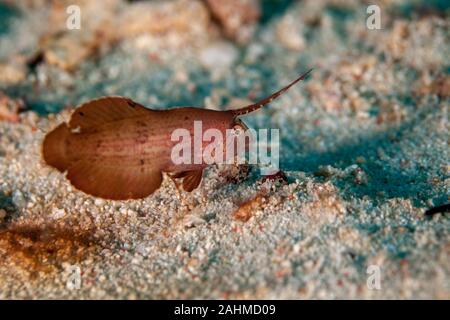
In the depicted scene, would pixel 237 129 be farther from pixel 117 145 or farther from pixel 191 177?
pixel 117 145

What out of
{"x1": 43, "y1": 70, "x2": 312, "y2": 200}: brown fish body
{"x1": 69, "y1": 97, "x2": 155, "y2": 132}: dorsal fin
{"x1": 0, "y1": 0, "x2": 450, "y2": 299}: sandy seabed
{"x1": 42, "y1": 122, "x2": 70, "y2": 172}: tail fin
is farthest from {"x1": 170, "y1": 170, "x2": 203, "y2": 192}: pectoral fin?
{"x1": 42, "y1": 122, "x2": 70, "y2": 172}: tail fin

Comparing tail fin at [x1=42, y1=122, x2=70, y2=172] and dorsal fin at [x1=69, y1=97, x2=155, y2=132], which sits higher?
dorsal fin at [x1=69, y1=97, x2=155, y2=132]

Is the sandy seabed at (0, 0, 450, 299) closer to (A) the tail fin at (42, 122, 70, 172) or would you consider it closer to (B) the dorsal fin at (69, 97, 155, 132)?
(A) the tail fin at (42, 122, 70, 172)

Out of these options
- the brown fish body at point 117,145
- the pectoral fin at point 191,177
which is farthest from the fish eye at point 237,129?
the pectoral fin at point 191,177

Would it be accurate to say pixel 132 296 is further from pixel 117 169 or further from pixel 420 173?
pixel 420 173

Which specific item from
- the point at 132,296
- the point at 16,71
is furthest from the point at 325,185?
the point at 16,71

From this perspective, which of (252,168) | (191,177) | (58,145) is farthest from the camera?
(252,168)

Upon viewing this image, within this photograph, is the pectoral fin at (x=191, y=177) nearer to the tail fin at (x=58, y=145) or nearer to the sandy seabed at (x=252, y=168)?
the sandy seabed at (x=252, y=168)

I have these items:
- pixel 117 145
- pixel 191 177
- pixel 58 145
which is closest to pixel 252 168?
pixel 191 177
